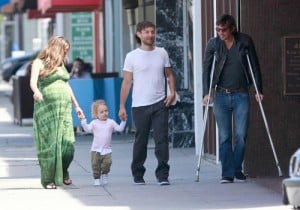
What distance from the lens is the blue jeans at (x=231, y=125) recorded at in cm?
1295

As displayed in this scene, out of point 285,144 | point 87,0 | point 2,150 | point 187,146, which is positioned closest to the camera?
point 285,144

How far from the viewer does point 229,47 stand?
13.1 meters

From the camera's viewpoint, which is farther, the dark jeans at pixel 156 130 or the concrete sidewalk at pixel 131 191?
the dark jeans at pixel 156 130

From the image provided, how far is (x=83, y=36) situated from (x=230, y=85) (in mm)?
19122

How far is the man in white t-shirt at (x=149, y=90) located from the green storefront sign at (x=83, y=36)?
18.8 metres

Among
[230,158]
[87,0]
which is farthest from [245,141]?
[87,0]

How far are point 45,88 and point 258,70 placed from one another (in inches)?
93.8

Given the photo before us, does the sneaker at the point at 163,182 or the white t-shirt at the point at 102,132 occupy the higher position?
the white t-shirt at the point at 102,132

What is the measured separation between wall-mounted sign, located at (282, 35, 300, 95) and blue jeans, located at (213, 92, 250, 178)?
696mm

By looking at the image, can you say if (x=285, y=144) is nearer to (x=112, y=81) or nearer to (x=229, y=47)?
(x=229, y=47)

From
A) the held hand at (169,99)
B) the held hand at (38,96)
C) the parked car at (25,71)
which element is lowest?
the parked car at (25,71)

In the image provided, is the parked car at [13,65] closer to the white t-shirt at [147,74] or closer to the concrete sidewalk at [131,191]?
the concrete sidewalk at [131,191]

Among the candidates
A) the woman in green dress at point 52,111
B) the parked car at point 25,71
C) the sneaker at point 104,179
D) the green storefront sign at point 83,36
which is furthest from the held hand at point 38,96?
the green storefront sign at point 83,36

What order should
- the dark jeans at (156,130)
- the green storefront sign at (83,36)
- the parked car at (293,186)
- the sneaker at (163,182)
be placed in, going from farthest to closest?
the green storefront sign at (83,36) < the sneaker at (163,182) < the dark jeans at (156,130) < the parked car at (293,186)
